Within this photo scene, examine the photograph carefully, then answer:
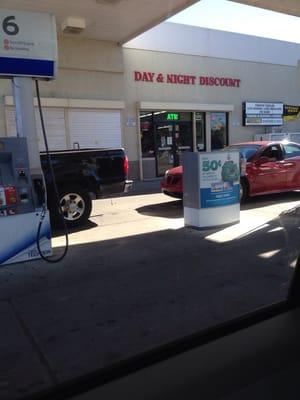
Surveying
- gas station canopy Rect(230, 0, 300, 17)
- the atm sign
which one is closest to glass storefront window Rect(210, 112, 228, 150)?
the atm sign

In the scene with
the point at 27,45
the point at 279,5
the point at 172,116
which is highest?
the point at 279,5

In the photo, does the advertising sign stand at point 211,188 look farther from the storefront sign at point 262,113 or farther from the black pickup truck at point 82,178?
the storefront sign at point 262,113

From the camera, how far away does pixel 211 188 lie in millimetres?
7332

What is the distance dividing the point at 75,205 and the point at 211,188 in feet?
8.41

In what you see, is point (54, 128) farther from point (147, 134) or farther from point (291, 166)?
point (291, 166)

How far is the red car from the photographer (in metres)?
9.61

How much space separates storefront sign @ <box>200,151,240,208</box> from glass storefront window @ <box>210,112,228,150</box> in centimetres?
1053

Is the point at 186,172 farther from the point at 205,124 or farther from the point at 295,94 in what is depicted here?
the point at 295,94

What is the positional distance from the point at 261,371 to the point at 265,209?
21.8 ft

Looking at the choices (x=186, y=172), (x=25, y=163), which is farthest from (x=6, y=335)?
(x=186, y=172)

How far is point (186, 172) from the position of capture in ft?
24.6

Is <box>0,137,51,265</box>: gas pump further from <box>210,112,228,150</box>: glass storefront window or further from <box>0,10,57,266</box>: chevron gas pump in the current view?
<box>210,112,228,150</box>: glass storefront window

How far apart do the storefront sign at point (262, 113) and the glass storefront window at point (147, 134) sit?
4.72 m

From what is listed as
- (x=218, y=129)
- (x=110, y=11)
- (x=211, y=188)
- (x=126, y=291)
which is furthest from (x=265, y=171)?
(x=218, y=129)
